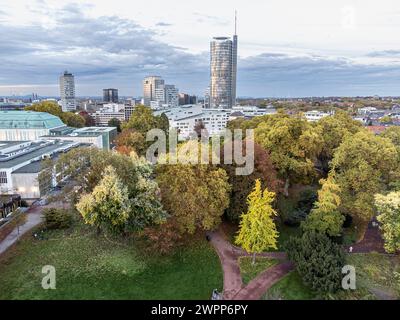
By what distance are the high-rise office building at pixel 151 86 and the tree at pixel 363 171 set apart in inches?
7000

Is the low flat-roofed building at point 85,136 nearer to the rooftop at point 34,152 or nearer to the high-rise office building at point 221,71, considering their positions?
the rooftop at point 34,152

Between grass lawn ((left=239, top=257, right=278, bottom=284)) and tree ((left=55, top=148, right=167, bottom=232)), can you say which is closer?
grass lawn ((left=239, top=257, right=278, bottom=284))

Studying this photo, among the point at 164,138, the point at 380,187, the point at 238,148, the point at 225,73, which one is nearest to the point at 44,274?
the point at 238,148

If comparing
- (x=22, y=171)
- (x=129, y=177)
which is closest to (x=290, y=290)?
(x=129, y=177)

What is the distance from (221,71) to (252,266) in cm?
13920

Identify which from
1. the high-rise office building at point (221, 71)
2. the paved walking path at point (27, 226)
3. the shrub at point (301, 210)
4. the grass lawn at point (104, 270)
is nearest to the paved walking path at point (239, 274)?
the grass lawn at point (104, 270)

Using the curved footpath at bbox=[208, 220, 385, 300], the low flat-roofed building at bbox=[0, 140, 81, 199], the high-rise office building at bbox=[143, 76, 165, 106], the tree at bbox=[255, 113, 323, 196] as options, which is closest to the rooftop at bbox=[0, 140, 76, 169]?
the low flat-roofed building at bbox=[0, 140, 81, 199]

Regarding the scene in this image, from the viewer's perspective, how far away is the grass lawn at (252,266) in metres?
17.8

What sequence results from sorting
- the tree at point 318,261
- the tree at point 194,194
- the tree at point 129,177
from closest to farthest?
1. the tree at point 318,261
2. the tree at point 129,177
3. the tree at point 194,194

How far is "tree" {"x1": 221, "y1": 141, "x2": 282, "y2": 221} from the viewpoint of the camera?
22484mm

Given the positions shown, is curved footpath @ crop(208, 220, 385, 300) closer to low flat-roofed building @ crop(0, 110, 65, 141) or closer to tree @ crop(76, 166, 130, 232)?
tree @ crop(76, 166, 130, 232)

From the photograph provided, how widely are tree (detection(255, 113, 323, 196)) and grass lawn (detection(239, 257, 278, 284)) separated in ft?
34.0

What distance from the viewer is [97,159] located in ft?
69.5
